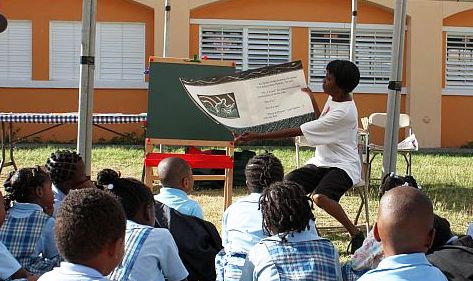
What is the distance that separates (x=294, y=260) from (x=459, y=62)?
15341mm

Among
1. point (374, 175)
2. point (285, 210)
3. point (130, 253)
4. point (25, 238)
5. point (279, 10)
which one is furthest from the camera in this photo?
point (279, 10)

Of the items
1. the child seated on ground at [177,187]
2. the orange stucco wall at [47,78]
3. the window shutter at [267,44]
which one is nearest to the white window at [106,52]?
the orange stucco wall at [47,78]

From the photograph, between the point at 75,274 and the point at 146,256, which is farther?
the point at 146,256

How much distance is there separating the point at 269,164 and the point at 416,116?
13435 mm

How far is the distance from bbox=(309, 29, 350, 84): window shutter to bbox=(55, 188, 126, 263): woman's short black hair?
1506 centimetres

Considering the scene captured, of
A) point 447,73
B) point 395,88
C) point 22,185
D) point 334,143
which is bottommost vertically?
point 22,185

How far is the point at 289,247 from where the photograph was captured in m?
3.19

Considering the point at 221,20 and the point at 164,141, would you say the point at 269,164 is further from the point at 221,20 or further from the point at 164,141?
the point at 221,20

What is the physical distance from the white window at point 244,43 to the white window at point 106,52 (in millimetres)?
1466

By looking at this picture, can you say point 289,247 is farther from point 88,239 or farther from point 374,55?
point 374,55

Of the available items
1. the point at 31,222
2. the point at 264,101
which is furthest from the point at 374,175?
the point at 31,222

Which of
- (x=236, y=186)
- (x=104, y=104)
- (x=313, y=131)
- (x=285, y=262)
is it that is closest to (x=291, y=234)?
(x=285, y=262)

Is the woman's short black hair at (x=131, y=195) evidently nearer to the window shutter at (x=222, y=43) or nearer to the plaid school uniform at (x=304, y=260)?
the plaid school uniform at (x=304, y=260)

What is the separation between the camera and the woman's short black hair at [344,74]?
223 inches
